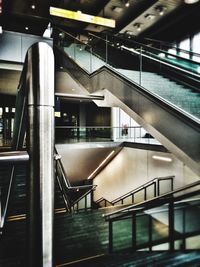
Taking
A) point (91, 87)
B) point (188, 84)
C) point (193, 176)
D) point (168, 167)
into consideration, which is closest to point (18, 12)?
point (91, 87)

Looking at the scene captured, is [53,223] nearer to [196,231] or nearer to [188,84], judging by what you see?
[196,231]

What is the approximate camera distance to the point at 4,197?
376cm

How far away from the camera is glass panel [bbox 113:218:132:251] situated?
14.3ft

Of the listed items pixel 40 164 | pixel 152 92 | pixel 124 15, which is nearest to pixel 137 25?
pixel 124 15

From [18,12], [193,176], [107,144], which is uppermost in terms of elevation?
[18,12]

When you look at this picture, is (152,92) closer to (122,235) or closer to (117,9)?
(122,235)

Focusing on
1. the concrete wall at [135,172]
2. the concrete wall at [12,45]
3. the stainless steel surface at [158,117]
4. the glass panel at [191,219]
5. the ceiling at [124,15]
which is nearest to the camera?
the stainless steel surface at [158,117]

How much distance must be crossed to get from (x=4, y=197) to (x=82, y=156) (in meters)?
7.70

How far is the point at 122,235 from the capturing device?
487 cm

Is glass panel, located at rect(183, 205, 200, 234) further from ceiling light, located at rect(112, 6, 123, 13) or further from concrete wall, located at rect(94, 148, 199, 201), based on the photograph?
ceiling light, located at rect(112, 6, 123, 13)

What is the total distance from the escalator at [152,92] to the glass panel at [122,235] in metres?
2.03

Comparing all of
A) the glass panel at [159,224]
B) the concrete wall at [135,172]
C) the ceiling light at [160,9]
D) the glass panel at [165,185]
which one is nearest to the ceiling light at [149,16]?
the ceiling light at [160,9]

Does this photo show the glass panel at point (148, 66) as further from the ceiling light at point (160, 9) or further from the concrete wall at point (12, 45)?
the ceiling light at point (160, 9)

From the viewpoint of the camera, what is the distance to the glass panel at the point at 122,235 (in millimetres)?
4373
